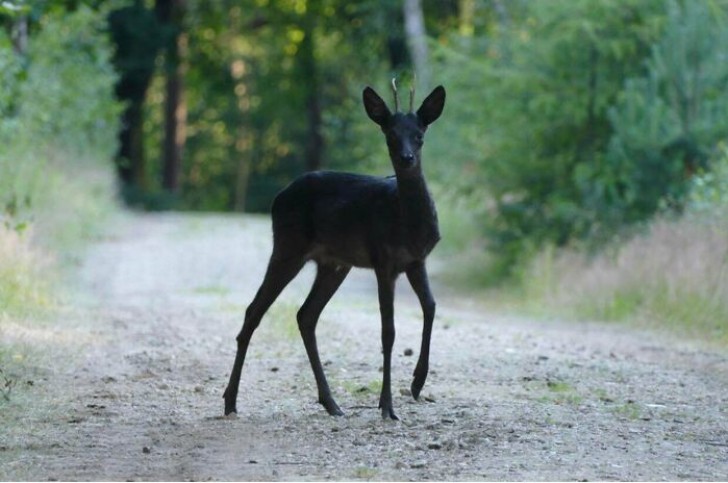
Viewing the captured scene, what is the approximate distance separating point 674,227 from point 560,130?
440 cm

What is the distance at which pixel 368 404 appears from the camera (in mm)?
9891

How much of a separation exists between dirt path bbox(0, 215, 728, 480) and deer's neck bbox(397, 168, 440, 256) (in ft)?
3.58

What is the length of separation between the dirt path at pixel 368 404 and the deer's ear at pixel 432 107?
6.20ft

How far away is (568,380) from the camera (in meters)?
11.1

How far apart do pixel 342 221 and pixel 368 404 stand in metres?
1.28

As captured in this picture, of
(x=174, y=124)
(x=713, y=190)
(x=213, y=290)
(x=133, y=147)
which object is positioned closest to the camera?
(x=713, y=190)

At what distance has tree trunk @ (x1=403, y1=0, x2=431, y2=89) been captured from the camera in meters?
28.9

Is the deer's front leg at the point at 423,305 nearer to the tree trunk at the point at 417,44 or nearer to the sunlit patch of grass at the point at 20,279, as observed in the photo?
the sunlit patch of grass at the point at 20,279

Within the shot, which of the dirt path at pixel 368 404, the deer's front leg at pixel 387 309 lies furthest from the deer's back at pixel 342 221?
the dirt path at pixel 368 404

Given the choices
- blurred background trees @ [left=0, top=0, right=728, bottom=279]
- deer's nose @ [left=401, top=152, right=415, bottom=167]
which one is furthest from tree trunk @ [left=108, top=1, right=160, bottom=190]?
deer's nose @ [left=401, top=152, right=415, bottom=167]

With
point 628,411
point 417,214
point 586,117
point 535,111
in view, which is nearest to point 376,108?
point 417,214

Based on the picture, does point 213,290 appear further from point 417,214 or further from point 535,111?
point 417,214

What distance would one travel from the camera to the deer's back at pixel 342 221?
31.0ft

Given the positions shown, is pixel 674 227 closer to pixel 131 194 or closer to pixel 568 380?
pixel 568 380
